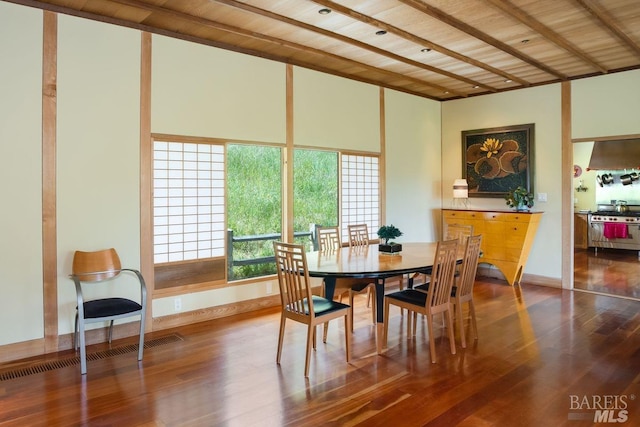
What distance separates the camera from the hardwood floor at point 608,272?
579 cm

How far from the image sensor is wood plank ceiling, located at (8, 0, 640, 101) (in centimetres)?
361

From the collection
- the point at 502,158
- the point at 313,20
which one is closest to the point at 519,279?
the point at 502,158

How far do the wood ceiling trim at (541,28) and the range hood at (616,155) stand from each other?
14.4ft

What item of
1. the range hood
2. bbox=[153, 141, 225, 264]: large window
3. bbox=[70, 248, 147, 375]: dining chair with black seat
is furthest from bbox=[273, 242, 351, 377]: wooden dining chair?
the range hood

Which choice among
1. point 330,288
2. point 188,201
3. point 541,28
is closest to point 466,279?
point 330,288

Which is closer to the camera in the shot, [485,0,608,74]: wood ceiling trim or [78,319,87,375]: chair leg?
[78,319,87,375]: chair leg

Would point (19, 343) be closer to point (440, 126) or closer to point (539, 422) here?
point (539, 422)

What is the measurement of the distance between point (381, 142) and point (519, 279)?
2802 mm

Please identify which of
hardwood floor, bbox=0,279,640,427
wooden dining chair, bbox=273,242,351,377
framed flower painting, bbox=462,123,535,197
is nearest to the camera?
hardwood floor, bbox=0,279,640,427

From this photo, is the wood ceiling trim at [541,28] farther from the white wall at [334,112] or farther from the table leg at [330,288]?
the table leg at [330,288]

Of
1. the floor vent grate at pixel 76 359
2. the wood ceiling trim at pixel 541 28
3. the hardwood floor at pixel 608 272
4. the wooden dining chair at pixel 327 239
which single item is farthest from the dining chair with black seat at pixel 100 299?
the hardwood floor at pixel 608 272

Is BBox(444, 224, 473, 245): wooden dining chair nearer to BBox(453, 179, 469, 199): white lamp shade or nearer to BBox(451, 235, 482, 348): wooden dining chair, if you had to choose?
BBox(451, 235, 482, 348): wooden dining chair

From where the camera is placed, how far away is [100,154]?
12.6 feet

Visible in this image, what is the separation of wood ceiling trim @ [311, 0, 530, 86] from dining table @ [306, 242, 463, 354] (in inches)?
83.9
